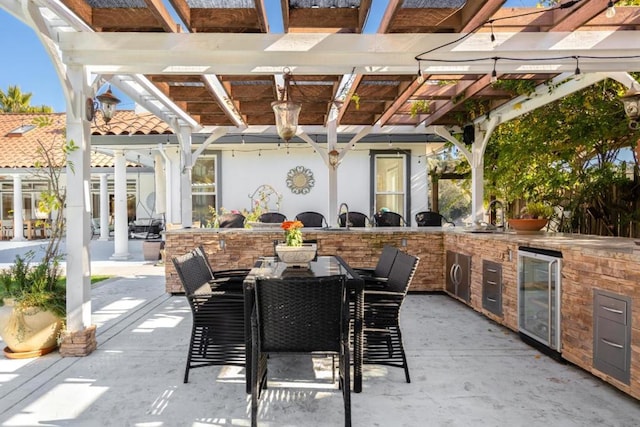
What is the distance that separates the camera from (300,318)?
244 centimetres

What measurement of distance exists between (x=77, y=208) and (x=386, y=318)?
2.86 m

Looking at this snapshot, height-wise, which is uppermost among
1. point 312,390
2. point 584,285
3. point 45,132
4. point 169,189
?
point 45,132

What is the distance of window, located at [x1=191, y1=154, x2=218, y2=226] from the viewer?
9.89 metres

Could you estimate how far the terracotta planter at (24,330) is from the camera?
353 centimetres

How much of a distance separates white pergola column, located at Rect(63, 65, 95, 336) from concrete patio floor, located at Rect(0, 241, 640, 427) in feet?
1.34

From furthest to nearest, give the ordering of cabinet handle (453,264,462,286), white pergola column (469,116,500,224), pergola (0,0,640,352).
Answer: white pergola column (469,116,500,224) < cabinet handle (453,264,462,286) < pergola (0,0,640,352)

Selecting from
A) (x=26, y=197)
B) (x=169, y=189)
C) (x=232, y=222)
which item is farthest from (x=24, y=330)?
(x=26, y=197)

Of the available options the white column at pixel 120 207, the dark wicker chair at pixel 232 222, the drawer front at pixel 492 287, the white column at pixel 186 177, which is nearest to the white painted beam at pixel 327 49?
the drawer front at pixel 492 287

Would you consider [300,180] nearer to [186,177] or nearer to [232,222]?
[232,222]

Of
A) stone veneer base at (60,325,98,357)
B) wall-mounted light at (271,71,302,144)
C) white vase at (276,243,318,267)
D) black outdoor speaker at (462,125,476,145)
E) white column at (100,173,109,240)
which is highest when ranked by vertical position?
black outdoor speaker at (462,125,476,145)

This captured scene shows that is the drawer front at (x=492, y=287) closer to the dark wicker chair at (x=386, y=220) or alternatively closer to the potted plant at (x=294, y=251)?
the potted plant at (x=294, y=251)

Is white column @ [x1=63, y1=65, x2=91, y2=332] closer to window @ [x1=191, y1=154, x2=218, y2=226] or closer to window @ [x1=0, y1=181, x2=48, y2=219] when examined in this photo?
window @ [x1=191, y1=154, x2=218, y2=226]

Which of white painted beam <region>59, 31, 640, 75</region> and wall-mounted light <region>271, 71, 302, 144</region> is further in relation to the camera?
wall-mounted light <region>271, 71, 302, 144</region>

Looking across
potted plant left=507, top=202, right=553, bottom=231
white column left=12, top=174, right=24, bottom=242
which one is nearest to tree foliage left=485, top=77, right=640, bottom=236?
potted plant left=507, top=202, right=553, bottom=231
